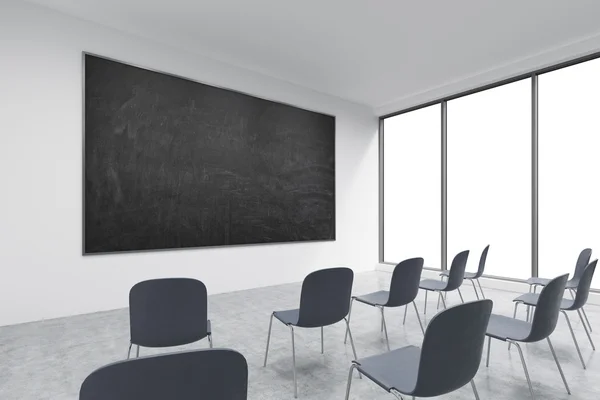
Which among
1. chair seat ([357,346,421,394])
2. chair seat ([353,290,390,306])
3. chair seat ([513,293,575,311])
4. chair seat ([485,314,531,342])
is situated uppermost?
chair seat ([357,346,421,394])

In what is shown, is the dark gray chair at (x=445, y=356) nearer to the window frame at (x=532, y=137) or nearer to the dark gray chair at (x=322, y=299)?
the dark gray chair at (x=322, y=299)

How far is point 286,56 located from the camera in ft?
17.1

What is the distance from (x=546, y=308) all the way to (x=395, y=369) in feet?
3.57

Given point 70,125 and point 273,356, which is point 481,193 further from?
point 70,125

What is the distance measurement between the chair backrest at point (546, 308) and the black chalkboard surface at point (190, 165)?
4123 mm

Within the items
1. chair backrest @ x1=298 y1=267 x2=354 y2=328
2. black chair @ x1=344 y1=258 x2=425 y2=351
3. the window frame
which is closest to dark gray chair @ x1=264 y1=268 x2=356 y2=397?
chair backrest @ x1=298 y1=267 x2=354 y2=328

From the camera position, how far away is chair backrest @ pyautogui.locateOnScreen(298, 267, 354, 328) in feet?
7.71

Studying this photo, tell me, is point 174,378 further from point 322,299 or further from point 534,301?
point 534,301

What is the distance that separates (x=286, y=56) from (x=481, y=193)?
4.09m

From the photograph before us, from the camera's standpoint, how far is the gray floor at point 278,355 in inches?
91.4

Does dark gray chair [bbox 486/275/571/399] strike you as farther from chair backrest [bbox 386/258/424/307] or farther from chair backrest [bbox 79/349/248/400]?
chair backrest [bbox 79/349/248/400]

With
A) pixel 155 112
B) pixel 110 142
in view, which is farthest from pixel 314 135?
pixel 110 142

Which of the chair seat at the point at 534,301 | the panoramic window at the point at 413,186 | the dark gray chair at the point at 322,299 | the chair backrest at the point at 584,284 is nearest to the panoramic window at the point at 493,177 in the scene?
the panoramic window at the point at 413,186

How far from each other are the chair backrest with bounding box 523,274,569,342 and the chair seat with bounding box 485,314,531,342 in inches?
3.0
